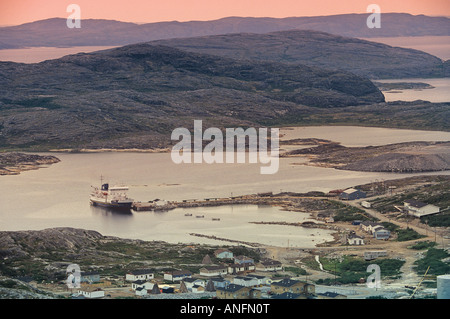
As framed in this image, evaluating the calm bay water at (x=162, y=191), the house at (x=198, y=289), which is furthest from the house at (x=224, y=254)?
the house at (x=198, y=289)

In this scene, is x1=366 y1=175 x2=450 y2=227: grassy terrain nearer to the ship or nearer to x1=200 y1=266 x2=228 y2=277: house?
x1=200 y1=266 x2=228 y2=277: house

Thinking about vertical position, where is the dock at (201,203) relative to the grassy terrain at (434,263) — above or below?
below

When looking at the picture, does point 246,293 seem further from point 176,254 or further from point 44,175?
point 44,175

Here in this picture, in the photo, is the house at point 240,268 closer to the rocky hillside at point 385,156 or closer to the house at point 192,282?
the house at point 192,282

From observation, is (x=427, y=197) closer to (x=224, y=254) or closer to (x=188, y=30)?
(x=224, y=254)

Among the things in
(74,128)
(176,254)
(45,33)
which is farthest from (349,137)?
(45,33)
